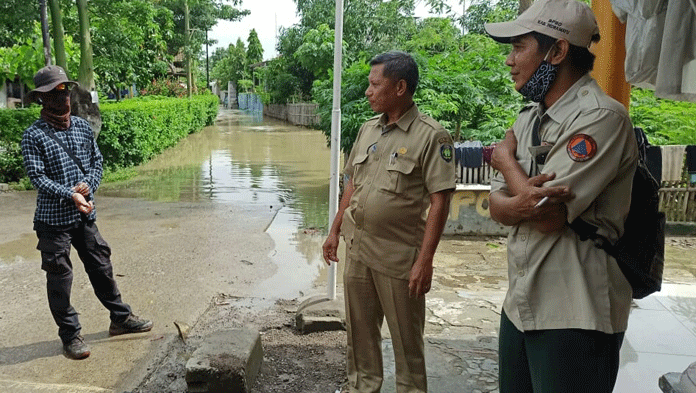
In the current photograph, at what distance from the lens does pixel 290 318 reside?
14.5ft

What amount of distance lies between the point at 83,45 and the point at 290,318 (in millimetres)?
8817

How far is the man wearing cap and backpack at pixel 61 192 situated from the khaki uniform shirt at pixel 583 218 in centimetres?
297

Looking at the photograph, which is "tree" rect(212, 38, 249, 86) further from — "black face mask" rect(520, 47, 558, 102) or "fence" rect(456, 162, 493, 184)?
"black face mask" rect(520, 47, 558, 102)

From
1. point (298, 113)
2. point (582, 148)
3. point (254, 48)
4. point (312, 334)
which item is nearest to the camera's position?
point (582, 148)

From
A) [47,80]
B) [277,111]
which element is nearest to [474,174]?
[47,80]

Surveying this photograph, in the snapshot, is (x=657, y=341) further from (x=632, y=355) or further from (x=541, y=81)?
(x=541, y=81)

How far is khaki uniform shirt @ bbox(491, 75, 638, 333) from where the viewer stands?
1.52 m

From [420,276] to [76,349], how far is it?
2516mm

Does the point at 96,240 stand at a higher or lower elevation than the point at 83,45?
lower

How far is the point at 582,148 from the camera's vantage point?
1.52m

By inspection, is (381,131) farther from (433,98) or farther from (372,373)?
(433,98)

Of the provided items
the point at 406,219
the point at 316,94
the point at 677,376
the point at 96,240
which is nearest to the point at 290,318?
the point at 96,240

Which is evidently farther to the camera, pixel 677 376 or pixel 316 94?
pixel 316 94

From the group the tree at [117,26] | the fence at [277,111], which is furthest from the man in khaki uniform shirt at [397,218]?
the fence at [277,111]
